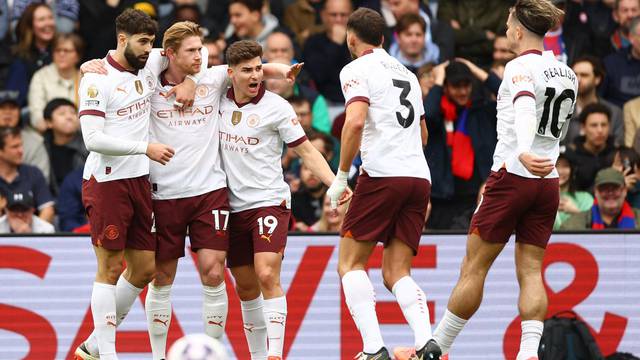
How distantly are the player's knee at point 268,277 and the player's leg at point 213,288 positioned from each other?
0.34 meters

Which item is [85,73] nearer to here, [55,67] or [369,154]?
[369,154]

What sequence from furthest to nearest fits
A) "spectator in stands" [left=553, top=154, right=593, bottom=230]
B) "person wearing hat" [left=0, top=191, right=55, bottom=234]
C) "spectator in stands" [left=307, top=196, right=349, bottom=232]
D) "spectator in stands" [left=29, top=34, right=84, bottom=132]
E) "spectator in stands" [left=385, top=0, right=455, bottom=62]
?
1. "spectator in stands" [left=385, top=0, right=455, bottom=62]
2. "spectator in stands" [left=29, top=34, right=84, bottom=132]
3. "spectator in stands" [left=553, top=154, right=593, bottom=230]
4. "person wearing hat" [left=0, top=191, right=55, bottom=234]
5. "spectator in stands" [left=307, top=196, right=349, bottom=232]

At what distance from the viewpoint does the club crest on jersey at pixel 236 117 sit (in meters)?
11.5

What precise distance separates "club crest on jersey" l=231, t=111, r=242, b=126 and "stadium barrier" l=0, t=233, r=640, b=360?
91.8 inches

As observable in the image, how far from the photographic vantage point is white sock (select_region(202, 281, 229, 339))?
1146cm

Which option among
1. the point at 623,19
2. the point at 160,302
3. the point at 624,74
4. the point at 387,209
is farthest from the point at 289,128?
the point at 623,19

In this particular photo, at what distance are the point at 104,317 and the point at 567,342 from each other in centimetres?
430

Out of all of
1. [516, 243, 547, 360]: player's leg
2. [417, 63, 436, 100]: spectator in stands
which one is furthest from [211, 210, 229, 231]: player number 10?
[417, 63, 436, 100]: spectator in stands

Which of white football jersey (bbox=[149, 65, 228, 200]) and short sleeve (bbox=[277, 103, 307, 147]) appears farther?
short sleeve (bbox=[277, 103, 307, 147])

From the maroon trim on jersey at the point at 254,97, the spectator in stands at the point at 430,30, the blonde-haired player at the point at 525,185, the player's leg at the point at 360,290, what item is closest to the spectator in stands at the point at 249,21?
the spectator in stands at the point at 430,30

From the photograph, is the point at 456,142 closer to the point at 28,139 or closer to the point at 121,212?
the point at 28,139

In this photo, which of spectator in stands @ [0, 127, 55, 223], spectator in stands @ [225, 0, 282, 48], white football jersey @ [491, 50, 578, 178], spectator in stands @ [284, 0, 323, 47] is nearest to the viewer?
white football jersey @ [491, 50, 578, 178]

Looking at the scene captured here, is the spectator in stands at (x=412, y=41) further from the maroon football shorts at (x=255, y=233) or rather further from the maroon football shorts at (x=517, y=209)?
the maroon football shorts at (x=517, y=209)

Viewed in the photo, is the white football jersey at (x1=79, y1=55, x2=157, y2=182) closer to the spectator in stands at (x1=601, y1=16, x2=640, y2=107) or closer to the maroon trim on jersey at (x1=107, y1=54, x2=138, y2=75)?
the maroon trim on jersey at (x1=107, y1=54, x2=138, y2=75)
